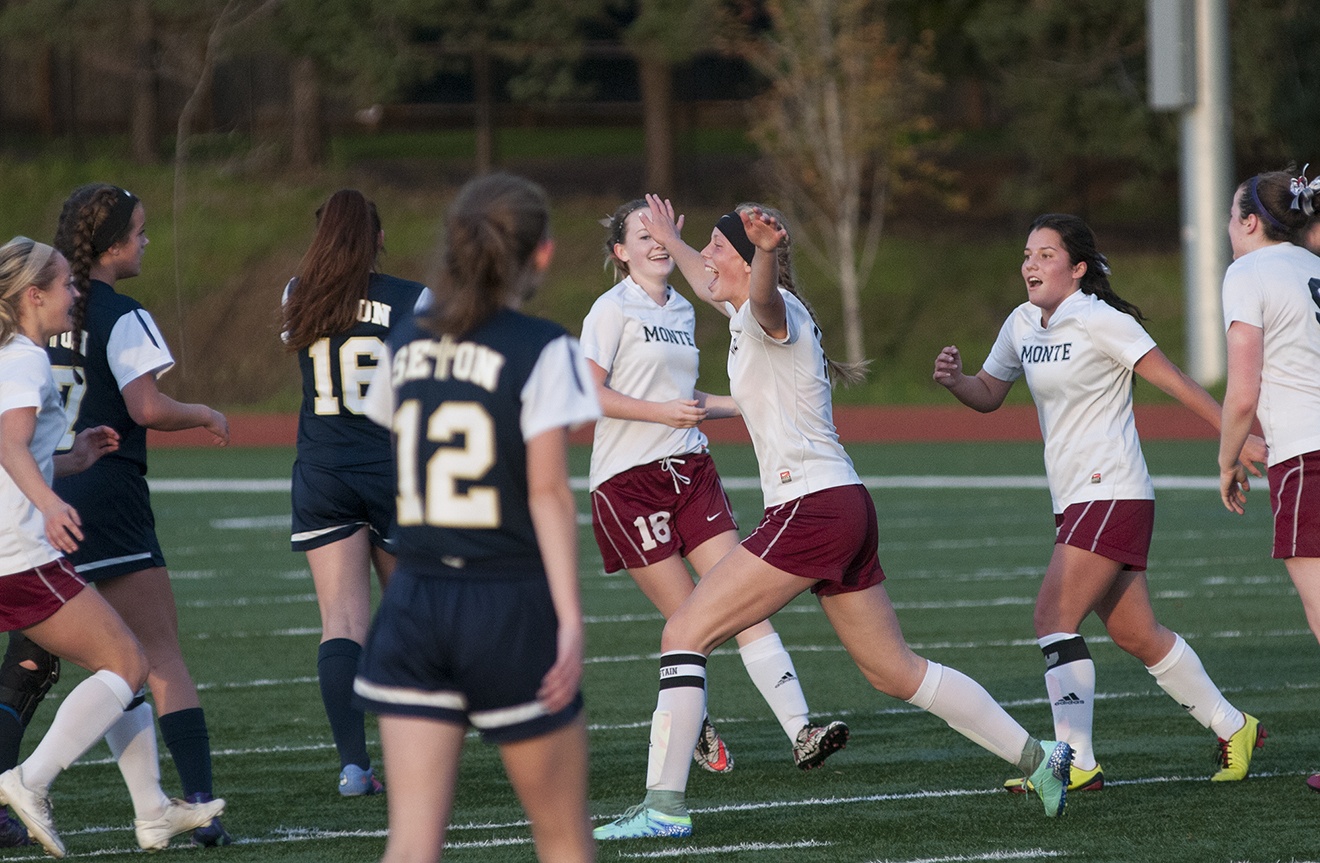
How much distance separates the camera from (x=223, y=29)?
29.9 metres

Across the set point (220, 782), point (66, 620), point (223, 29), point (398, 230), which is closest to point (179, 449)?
point (398, 230)

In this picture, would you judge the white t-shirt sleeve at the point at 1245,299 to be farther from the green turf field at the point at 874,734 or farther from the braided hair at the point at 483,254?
the braided hair at the point at 483,254

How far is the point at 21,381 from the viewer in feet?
16.3

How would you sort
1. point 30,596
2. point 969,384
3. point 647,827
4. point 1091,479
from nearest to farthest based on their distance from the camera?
1. point 30,596
2. point 647,827
3. point 1091,479
4. point 969,384

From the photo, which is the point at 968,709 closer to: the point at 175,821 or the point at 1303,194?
the point at 1303,194

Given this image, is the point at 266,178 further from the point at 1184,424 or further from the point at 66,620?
the point at 66,620

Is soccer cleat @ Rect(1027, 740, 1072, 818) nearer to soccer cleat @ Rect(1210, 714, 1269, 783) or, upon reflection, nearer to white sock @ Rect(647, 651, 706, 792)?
soccer cleat @ Rect(1210, 714, 1269, 783)

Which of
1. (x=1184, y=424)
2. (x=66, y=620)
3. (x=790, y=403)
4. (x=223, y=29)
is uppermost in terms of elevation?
(x=223, y=29)

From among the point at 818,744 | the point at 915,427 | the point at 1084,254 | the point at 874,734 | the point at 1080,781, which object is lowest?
the point at 915,427

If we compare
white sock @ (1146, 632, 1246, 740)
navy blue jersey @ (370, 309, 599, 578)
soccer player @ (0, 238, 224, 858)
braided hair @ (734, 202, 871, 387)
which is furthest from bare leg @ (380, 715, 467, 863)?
white sock @ (1146, 632, 1246, 740)

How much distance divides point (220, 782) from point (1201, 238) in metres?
18.2

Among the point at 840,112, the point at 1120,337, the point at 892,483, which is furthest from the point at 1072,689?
the point at 840,112

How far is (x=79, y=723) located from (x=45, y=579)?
1.46ft

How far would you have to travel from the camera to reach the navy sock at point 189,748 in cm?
563
